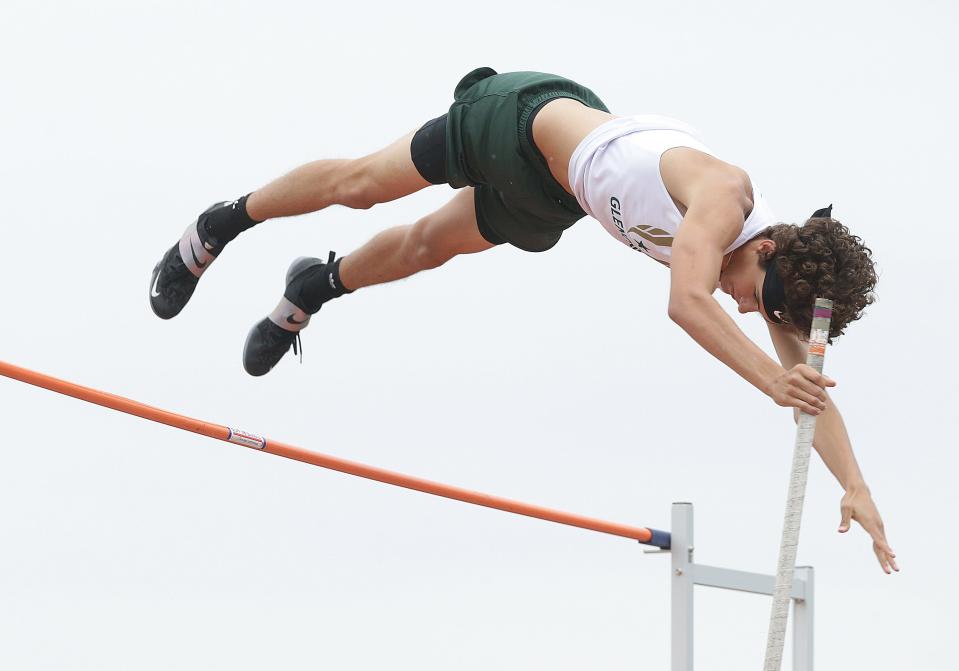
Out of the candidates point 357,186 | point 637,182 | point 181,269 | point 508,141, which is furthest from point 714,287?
point 181,269

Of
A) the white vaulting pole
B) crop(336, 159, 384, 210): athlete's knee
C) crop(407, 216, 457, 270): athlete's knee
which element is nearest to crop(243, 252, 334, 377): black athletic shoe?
crop(407, 216, 457, 270): athlete's knee

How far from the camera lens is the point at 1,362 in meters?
2.77

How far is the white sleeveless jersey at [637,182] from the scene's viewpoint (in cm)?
285

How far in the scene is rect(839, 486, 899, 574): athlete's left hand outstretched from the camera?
8.97 feet

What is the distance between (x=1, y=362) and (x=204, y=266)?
981mm

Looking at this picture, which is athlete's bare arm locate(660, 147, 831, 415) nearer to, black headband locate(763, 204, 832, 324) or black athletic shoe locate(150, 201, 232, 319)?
black headband locate(763, 204, 832, 324)

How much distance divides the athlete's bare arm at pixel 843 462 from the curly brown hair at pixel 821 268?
7.1 inches

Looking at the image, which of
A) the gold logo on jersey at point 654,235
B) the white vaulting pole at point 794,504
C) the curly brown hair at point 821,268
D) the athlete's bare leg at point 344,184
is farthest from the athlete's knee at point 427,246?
the white vaulting pole at point 794,504

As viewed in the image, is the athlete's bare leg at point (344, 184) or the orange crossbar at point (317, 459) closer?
the orange crossbar at point (317, 459)

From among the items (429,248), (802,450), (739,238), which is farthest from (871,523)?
(429,248)

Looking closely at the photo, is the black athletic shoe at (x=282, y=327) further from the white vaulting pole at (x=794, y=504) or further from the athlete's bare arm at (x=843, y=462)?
the white vaulting pole at (x=794, y=504)

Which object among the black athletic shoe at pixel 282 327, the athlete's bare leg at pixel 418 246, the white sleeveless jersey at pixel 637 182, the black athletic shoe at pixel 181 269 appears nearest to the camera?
the white sleeveless jersey at pixel 637 182

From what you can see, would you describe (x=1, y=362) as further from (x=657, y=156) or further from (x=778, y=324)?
(x=778, y=324)

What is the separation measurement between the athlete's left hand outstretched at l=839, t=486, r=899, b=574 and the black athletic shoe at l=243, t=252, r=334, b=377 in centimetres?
166
